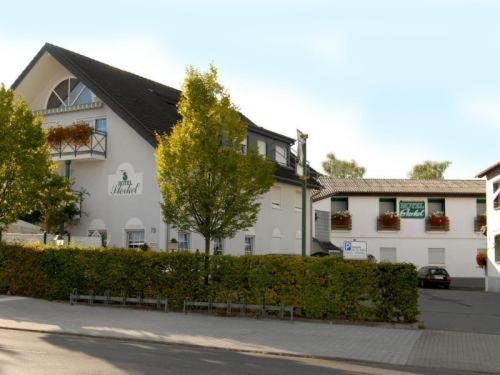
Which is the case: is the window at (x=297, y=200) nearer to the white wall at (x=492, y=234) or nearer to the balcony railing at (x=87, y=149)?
the white wall at (x=492, y=234)

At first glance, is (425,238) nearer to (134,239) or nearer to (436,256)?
(436,256)

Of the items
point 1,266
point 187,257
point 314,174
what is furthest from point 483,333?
point 314,174

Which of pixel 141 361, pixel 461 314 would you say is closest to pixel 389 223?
pixel 461 314

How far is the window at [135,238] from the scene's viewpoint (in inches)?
1054

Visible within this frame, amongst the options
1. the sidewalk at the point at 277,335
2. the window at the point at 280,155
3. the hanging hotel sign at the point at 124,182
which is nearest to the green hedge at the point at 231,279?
the sidewalk at the point at 277,335

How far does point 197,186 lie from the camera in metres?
19.5

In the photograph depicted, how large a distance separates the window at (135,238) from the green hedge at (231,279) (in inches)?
271

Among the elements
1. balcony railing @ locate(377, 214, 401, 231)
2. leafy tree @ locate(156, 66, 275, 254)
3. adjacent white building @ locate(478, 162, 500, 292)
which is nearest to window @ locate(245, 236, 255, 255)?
leafy tree @ locate(156, 66, 275, 254)

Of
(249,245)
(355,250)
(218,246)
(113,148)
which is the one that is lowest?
(355,250)

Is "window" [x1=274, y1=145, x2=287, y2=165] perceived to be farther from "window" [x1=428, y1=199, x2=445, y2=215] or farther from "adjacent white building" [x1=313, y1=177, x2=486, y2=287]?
"window" [x1=428, y1=199, x2=445, y2=215]

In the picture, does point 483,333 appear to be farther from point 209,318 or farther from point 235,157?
point 235,157

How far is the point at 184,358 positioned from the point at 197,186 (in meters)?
9.34

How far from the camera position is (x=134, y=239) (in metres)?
27.0

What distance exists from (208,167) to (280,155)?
14.8 m
